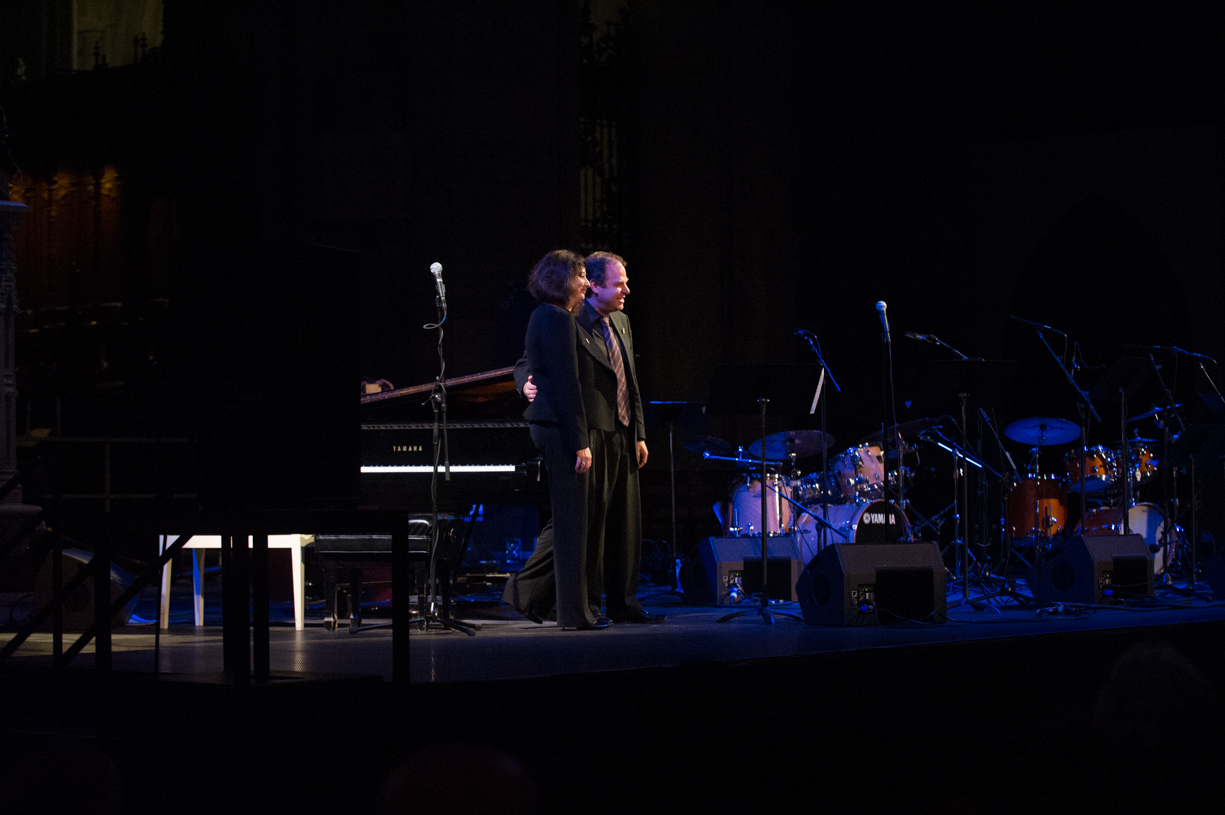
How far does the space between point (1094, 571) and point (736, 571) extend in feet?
6.19

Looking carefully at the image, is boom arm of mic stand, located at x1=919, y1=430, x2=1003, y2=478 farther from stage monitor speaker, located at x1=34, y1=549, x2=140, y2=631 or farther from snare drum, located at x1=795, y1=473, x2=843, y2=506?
stage monitor speaker, located at x1=34, y1=549, x2=140, y2=631

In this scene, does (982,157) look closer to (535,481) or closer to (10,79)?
(535,481)

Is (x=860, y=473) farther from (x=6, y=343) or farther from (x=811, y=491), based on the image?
(x=6, y=343)

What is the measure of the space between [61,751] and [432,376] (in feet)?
21.4

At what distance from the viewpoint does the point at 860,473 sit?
26.3ft

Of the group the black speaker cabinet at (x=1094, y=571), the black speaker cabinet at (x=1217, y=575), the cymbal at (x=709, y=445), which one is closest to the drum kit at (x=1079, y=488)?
the black speaker cabinet at (x=1217, y=575)

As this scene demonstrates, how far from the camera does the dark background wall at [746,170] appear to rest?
1028cm

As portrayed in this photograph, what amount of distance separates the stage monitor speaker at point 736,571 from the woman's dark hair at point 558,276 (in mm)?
2088

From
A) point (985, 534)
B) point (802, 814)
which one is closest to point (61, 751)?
point (802, 814)

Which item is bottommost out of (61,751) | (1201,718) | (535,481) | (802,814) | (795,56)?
(802,814)

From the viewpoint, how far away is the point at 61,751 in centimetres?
367

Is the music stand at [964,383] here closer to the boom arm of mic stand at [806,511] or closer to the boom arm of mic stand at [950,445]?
the boom arm of mic stand at [950,445]

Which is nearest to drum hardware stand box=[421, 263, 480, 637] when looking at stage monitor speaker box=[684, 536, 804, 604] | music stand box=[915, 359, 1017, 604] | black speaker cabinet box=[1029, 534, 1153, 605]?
stage monitor speaker box=[684, 536, 804, 604]

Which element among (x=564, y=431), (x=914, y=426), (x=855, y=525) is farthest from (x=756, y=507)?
(x=564, y=431)
